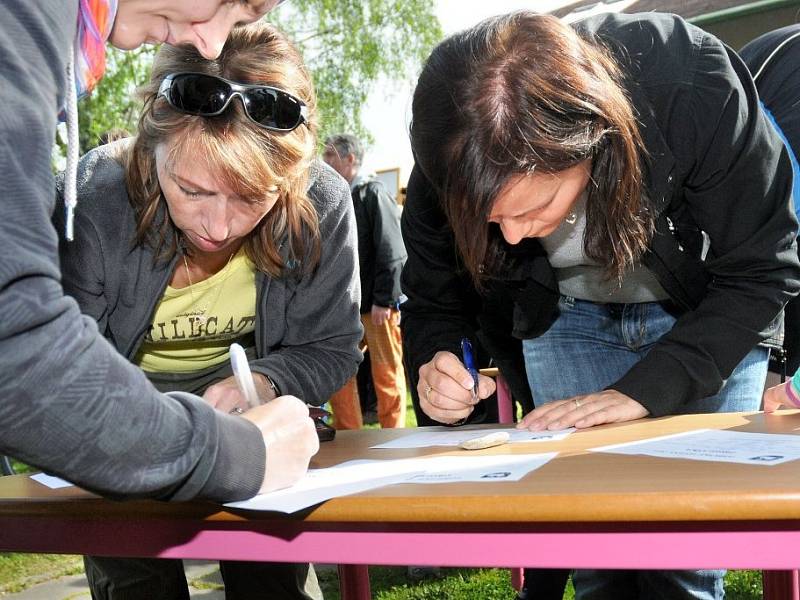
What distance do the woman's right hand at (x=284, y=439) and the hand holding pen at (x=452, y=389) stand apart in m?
0.54

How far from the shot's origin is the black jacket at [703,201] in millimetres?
1461

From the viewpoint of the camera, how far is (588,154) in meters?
1.40

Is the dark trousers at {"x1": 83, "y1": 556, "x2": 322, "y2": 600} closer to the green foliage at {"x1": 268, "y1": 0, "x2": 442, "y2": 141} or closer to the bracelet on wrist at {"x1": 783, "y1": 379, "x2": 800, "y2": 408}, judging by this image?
the bracelet on wrist at {"x1": 783, "y1": 379, "x2": 800, "y2": 408}

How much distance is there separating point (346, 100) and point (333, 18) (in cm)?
104

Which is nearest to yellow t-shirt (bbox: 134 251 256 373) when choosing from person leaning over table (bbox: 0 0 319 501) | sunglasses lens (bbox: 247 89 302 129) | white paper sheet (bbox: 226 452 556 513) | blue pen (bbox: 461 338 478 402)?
sunglasses lens (bbox: 247 89 302 129)

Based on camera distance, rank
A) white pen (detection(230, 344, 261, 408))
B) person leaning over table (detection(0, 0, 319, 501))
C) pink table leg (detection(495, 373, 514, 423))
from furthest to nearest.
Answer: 1. pink table leg (detection(495, 373, 514, 423))
2. white pen (detection(230, 344, 261, 408))
3. person leaning over table (detection(0, 0, 319, 501))

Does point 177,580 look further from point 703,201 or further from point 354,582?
point 703,201

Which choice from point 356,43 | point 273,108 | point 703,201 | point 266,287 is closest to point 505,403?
point 266,287

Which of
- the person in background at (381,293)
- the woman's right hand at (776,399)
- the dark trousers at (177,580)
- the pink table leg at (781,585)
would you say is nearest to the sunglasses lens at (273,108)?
the dark trousers at (177,580)

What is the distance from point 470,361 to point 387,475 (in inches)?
23.6

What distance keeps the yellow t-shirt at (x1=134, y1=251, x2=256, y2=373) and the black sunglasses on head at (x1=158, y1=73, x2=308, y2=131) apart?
0.32 metres

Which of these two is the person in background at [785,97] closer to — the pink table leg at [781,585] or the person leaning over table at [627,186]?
the person leaning over table at [627,186]

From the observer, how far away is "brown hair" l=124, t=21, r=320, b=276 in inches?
60.2

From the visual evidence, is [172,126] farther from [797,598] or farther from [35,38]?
[797,598]
